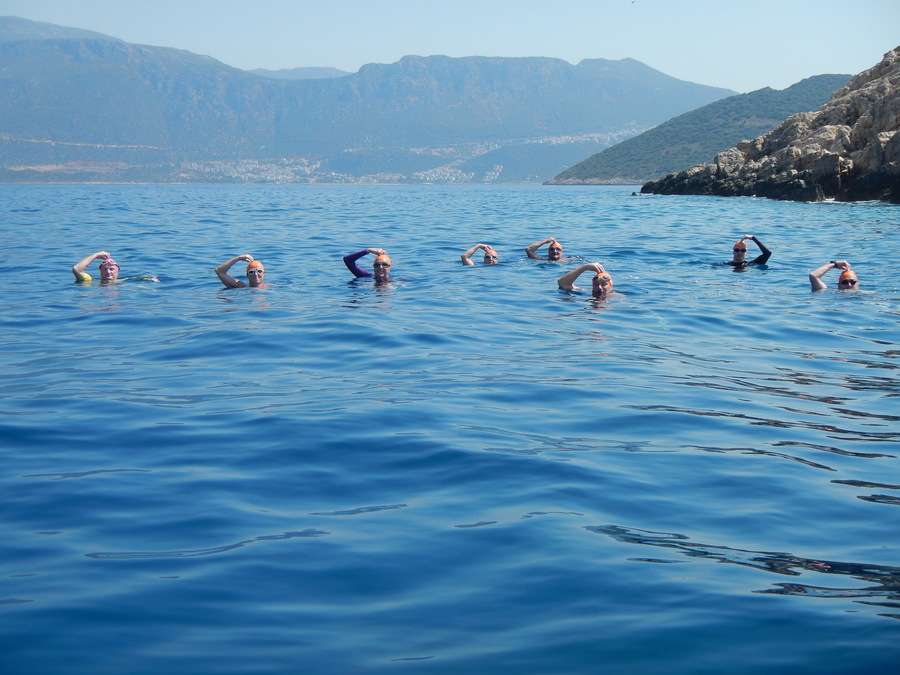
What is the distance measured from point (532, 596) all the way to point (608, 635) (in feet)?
1.68

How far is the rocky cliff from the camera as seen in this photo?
49344mm

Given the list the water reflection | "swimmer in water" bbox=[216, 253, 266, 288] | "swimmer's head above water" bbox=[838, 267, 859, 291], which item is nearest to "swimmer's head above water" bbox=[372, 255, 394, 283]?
"swimmer in water" bbox=[216, 253, 266, 288]

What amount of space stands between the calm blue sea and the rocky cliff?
1501 inches

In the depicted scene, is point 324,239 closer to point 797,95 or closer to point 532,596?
point 532,596

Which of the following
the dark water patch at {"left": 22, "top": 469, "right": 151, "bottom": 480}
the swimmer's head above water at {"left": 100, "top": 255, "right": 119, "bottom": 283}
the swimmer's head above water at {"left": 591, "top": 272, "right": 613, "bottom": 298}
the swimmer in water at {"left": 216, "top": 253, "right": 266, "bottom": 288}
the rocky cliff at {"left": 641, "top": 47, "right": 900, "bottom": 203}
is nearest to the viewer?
the dark water patch at {"left": 22, "top": 469, "right": 151, "bottom": 480}

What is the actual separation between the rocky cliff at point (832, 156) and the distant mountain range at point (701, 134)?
77400mm

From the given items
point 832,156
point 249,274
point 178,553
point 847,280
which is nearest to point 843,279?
point 847,280

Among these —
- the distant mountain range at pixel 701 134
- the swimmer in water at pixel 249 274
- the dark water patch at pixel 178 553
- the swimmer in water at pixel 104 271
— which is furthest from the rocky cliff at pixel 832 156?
the distant mountain range at pixel 701 134

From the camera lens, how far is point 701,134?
158 metres

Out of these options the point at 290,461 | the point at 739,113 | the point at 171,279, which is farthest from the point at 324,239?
the point at 739,113

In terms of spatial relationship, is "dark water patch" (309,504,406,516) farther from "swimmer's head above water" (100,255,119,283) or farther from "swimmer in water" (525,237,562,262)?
"swimmer in water" (525,237,562,262)

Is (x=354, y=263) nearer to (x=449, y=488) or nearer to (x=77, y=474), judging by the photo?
(x=77, y=474)

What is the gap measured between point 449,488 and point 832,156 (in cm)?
5055

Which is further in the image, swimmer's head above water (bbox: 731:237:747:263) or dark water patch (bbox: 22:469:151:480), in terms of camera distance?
swimmer's head above water (bbox: 731:237:747:263)
